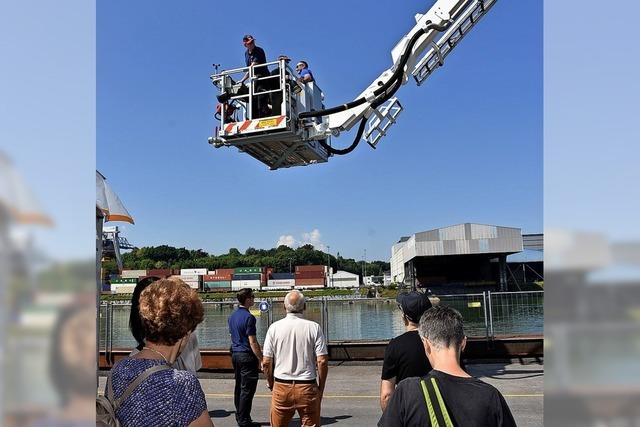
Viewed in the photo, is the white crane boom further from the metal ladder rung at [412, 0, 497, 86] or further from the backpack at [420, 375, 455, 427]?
the backpack at [420, 375, 455, 427]

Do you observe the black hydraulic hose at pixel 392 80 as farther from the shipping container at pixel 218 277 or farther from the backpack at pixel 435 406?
the shipping container at pixel 218 277

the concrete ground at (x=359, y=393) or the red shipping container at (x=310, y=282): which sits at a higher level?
the concrete ground at (x=359, y=393)

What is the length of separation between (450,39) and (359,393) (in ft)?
19.4

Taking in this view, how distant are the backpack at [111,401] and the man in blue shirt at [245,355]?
4.50 meters

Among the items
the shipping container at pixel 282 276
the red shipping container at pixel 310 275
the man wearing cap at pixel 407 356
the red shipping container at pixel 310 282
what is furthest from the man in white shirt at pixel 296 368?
the shipping container at pixel 282 276

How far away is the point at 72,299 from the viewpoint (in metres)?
0.90

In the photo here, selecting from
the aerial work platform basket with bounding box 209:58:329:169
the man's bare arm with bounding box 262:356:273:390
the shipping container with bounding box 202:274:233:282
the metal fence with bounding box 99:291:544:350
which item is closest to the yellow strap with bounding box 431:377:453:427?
the man's bare arm with bounding box 262:356:273:390

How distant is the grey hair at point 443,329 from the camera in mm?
2438

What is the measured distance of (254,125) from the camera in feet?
20.7

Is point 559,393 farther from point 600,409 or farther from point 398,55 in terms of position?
point 398,55

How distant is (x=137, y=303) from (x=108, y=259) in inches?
75.2

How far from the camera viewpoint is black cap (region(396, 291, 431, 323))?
12.7 ft

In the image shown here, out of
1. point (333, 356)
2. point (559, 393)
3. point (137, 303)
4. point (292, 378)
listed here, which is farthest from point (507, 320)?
point (559, 393)

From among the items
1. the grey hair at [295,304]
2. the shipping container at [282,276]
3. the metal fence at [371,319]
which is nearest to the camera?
the grey hair at [295,304]
